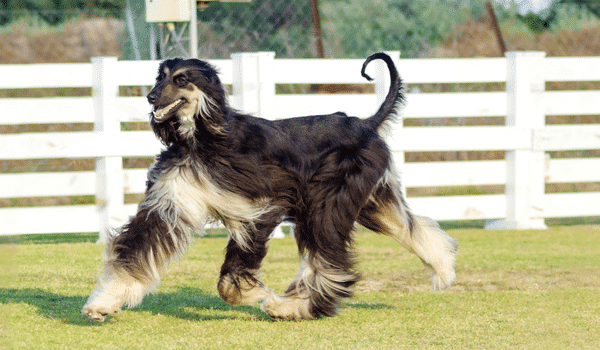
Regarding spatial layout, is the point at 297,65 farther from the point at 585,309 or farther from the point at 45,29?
the point at 45,29

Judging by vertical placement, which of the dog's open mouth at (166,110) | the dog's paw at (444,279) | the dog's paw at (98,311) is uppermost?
the dog's open mouth at (166,110)

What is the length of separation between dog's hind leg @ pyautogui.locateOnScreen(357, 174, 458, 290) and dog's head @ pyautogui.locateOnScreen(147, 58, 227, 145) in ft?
3.15

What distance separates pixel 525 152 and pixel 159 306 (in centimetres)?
422

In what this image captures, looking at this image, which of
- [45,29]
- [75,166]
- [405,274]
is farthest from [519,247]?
[45,29]

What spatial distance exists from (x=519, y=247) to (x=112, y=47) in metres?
6.84

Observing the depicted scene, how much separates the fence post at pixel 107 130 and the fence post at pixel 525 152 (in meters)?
3.53

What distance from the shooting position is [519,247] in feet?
20.8

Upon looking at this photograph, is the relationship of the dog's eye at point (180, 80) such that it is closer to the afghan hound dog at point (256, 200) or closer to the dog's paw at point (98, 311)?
the afghan hound dog at point (256, 200)

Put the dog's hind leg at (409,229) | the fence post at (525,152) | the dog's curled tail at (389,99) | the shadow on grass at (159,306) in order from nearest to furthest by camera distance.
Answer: the shadow on grass at (159,306) → the dog's hind leg at (409,229) → the dog's curled tail at (389,99) → the fence post at (525,152)

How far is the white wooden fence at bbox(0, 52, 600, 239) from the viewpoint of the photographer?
6.55m

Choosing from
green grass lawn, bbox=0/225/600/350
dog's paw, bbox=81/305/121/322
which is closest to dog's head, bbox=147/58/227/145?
dog's paw, bbox=81/305/121/322

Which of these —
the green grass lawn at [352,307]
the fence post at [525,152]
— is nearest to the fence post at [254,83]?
the green grass lawn at [352,307]

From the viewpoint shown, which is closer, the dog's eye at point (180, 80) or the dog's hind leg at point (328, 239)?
the dog's eye at point (180, 80)

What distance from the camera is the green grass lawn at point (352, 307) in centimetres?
346
